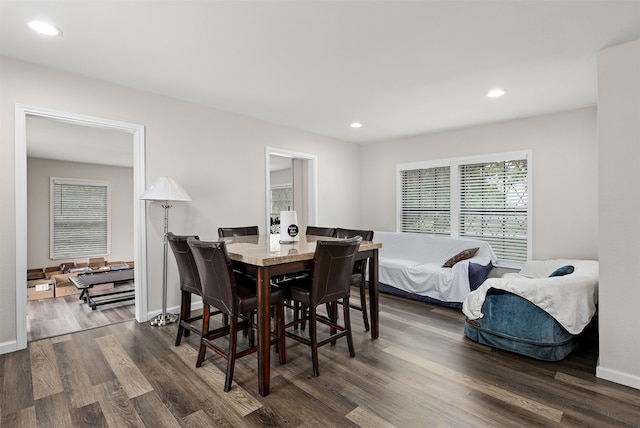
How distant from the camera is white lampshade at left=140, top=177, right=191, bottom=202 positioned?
3113 mm

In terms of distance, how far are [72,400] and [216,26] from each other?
259 centimetres

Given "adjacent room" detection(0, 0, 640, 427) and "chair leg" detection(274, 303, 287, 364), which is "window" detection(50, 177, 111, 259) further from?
"chair leg" detection(274, 303, 287, 364)

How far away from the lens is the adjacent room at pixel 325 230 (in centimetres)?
204

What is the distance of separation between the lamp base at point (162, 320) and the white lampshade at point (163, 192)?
→ 4.11 ft

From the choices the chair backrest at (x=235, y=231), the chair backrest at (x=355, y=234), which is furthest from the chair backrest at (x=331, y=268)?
the chair backrest at (x=235, y=231)

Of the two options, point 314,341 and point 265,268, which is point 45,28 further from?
point 314,341

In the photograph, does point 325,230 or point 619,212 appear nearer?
point 619,212

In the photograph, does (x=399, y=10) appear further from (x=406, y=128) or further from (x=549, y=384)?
(x=406, y=128)

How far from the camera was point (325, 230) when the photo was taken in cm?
Answer: 359

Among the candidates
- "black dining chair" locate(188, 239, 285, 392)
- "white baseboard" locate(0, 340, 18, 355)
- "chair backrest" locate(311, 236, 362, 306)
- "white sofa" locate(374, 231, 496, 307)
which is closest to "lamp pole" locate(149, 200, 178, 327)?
"white baseboard" locate(0, 340, 18, 355)

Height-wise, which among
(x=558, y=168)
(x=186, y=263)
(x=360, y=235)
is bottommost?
(x=186, y=263)

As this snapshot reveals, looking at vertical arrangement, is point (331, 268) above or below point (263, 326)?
above

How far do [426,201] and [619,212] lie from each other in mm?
3196

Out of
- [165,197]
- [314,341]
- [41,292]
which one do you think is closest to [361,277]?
[314,341]
